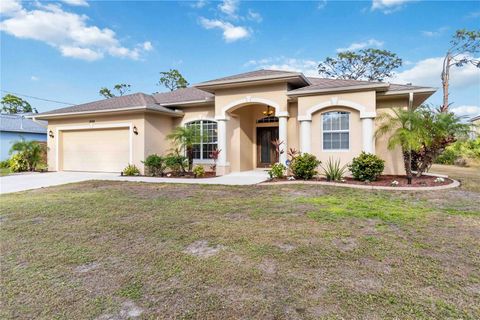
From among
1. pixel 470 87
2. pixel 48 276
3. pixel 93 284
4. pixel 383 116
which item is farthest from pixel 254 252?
pixel 470 87

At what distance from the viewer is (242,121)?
47.9 ft

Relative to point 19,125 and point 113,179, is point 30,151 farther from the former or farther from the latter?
point 19,125

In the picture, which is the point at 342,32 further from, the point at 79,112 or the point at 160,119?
the point at 79,112

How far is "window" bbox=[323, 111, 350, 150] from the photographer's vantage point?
11.8 metres

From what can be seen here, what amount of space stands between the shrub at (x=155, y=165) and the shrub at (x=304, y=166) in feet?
21.2

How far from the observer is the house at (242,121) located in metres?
11.6

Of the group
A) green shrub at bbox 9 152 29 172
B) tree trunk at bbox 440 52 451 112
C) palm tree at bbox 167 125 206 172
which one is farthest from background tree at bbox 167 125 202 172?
tree trunk at bbox 440 52 451 112

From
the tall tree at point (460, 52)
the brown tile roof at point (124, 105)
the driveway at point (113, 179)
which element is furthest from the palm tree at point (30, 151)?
the tall tree at point (460, 52)

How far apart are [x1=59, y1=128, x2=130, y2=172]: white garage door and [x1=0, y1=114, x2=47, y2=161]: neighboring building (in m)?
10.1

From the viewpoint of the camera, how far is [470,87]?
2748 centimetres

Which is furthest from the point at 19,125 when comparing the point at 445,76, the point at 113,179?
the point at 445,76

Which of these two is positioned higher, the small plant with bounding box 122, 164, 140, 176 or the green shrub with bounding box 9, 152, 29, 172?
the green shrub with bounding box 9, 152, 29, 172

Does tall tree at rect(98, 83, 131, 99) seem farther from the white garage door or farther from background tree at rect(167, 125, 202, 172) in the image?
background tree at rect(167, 125, 202, 172)

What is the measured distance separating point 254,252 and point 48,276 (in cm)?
256
